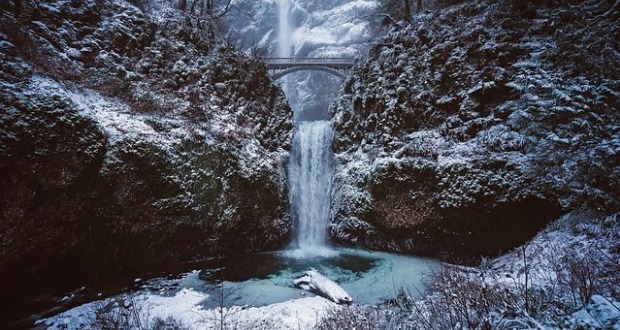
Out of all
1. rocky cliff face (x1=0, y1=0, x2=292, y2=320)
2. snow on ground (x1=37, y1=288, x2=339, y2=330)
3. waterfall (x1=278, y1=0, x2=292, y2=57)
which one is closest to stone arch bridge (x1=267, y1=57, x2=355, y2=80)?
rocky cliff face (x1=0, y1=0, x2=292, y2=320)

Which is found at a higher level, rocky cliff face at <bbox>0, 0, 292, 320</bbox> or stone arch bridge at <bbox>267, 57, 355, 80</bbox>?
stone arch bridge at <bbox>267, 57, 355, 80</bbox>

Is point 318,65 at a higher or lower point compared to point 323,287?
higher

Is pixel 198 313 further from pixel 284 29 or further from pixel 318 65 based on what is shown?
pixel 284 29

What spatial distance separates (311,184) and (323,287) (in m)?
7.46

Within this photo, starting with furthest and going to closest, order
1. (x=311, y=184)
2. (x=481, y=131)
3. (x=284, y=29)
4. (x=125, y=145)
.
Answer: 1. (x=284, y=29)
2. (x=311, y=184)
3. (x=481, y=131)
4. (x=125, y=145)

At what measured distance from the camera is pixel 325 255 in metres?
11.9

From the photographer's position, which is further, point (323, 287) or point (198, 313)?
point (323, 287)

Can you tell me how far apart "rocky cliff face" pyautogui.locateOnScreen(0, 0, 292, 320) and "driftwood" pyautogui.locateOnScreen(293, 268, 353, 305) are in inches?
168

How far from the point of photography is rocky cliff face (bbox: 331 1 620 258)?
29.1 ft

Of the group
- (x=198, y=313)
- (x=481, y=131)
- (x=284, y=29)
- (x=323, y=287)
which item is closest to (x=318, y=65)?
(x=481, y=131)

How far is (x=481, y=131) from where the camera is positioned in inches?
420

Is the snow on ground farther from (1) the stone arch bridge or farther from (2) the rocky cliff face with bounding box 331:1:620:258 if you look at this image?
(1) the stone arch bridge

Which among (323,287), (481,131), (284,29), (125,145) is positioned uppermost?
(284,29)

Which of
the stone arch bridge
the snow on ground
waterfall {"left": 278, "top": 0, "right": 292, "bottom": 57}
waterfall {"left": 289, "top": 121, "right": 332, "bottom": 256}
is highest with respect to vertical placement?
waterfall {"left": 278, "top": 0, "right": 292, "bottom": 57}
